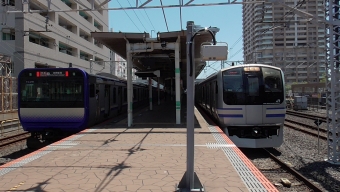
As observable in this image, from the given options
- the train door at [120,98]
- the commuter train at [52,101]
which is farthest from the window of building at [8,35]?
the commuter train at [52,101]

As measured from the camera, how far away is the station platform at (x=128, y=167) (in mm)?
4949

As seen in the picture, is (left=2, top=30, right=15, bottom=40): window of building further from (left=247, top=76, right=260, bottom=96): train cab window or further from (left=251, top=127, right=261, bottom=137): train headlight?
(left=251, top=127, right=261, bottom=137): train headlight

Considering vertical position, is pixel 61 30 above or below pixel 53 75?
above

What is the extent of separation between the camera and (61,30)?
120 ft

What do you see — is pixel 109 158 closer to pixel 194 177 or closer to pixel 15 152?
pixel 194 177

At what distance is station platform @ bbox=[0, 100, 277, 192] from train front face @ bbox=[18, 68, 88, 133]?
1.82m

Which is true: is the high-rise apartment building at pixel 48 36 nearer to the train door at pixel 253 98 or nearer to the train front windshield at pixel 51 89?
the train front windshield at pixel 51 89

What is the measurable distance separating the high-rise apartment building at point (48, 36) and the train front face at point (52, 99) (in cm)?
851

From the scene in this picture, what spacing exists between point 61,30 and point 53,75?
2805 cm

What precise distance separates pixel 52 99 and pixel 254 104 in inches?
277

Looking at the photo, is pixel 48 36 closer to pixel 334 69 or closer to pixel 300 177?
pixel 334 69

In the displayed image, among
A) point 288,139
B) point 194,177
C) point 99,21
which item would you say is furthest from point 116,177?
point 99,21

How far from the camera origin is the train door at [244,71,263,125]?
34.3 ft

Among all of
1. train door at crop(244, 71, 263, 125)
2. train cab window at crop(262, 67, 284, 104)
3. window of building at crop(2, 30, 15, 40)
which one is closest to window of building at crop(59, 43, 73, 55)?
window of building at crop(2, 30, 15, 40)
